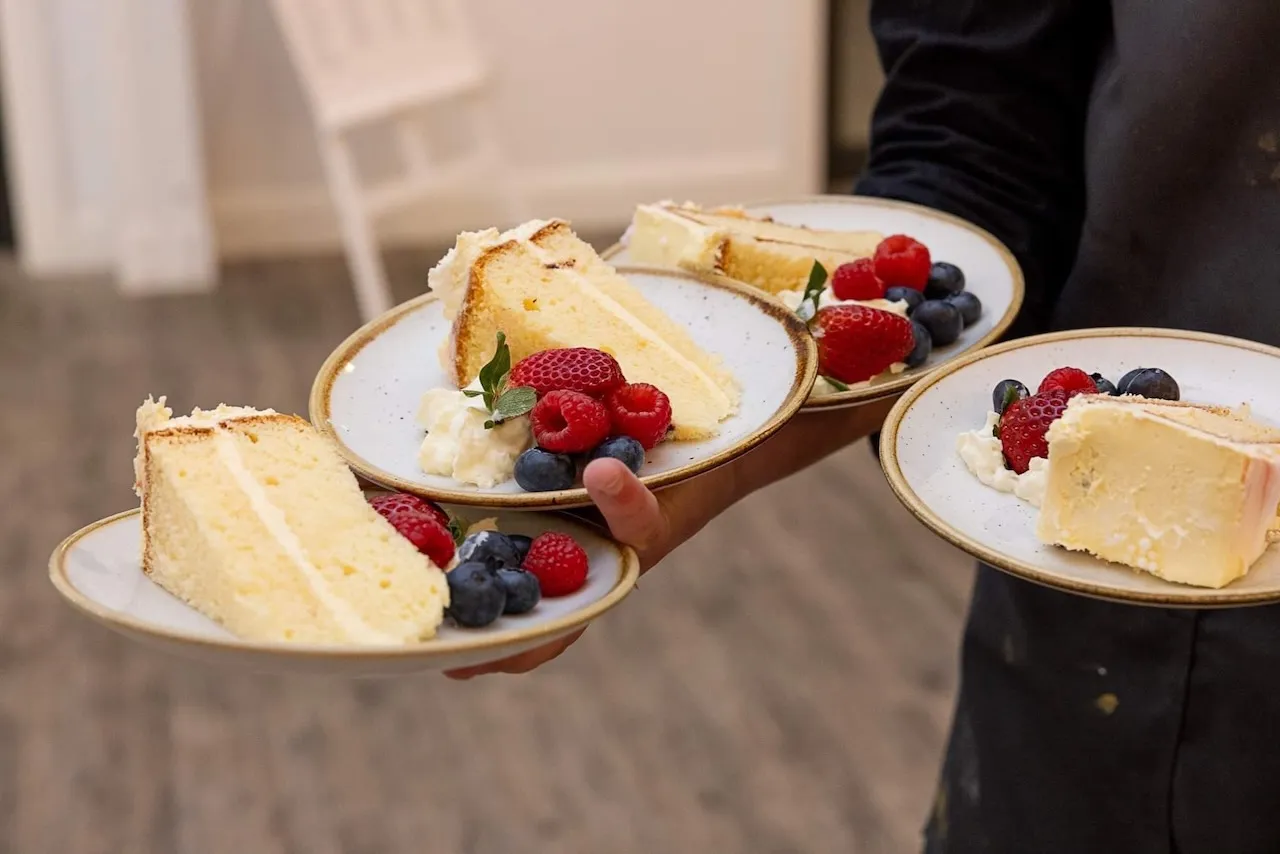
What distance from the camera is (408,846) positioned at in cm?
214

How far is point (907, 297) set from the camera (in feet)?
3.76

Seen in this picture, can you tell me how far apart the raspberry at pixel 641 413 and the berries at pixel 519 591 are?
0.17 meters

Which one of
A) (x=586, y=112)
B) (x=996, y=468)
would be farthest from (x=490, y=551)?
(x=586, y=112)

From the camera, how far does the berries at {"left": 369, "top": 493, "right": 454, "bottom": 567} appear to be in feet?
2.85

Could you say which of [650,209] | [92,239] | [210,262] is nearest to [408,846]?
[650,209]

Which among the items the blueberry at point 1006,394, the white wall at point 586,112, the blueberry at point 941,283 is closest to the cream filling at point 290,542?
the blueberry at point 1006,394

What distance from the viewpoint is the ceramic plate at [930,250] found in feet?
3.60

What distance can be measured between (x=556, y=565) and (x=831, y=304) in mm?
414

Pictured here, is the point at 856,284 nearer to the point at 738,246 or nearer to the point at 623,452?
the point at 738,246

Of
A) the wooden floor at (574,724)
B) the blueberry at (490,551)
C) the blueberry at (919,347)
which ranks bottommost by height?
the wooden floor at (574,724)

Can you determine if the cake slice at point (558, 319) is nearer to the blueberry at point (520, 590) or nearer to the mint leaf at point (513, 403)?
the mint leaf at point (513, 403)

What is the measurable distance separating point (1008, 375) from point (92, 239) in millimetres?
3591

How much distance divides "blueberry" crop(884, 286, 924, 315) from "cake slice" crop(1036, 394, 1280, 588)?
0.26 m

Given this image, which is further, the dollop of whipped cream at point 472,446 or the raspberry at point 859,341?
the raspberry at point 859,341
